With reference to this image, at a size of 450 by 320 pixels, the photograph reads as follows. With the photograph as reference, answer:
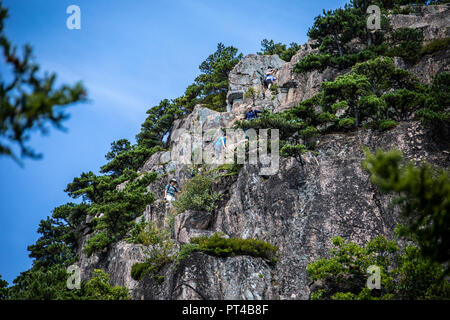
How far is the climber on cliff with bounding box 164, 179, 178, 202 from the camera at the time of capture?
3137 centimetres

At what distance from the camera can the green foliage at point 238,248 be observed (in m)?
19.2

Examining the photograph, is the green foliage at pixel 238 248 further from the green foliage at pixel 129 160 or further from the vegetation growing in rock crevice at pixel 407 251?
the green foliage at pixel 129 160

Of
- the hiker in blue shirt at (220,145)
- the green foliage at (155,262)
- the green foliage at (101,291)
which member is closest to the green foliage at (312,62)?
the hiker in blue shirt at (220,145)

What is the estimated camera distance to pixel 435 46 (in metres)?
28.5

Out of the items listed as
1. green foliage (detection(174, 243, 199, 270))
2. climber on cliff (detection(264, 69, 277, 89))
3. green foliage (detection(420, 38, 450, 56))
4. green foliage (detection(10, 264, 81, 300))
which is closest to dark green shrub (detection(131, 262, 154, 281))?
green foliage (detection(174, 243, 199, 270))

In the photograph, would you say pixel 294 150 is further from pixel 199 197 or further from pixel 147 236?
pixel 147 236

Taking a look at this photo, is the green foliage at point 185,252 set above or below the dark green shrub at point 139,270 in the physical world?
above

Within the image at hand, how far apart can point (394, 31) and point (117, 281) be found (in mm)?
29706

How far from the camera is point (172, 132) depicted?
48.4 metres

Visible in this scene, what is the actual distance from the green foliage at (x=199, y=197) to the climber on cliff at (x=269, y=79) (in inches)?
675

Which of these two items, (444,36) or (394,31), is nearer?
(444,36)

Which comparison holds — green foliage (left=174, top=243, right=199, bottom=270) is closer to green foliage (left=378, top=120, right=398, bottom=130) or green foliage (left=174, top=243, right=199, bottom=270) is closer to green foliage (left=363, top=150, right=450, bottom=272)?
green foliage (left=363, top=150, right=450, bottom=272)
